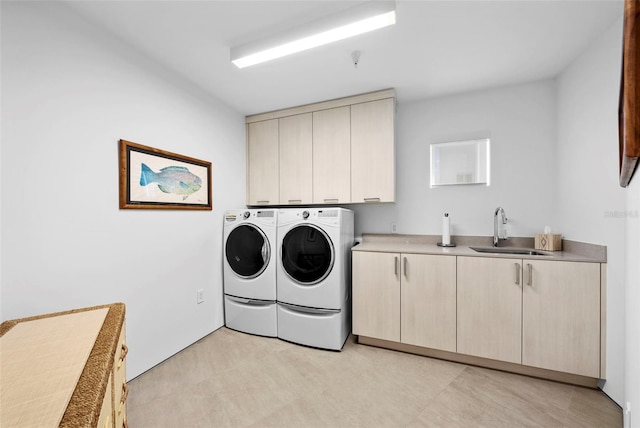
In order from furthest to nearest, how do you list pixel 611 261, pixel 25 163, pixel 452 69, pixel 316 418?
1. pixel 452 69
2. pixel 611 261
3. pixel 316 418
4. pixel 25 163

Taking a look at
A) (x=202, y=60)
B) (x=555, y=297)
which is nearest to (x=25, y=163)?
(x=202, y=60)

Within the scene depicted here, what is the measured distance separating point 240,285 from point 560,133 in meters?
3.36

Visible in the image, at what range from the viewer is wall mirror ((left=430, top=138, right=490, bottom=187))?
98.0 inches

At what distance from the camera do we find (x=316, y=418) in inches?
58.0

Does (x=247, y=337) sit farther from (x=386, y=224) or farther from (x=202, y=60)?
(x=202, y=60)

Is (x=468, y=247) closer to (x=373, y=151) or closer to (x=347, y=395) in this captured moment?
(x=373, y=151)

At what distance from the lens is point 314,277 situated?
2289 mm

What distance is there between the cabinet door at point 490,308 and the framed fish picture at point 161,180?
2.42 metres

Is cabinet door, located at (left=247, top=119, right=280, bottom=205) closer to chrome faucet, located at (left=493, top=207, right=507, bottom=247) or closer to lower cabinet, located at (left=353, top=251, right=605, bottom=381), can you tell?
lower cabinet, located at (left=353, top=251, right=605, bottom=381)

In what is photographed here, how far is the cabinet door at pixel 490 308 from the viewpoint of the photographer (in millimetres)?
1829

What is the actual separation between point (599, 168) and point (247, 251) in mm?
2945

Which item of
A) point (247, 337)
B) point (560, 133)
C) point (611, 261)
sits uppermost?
point (560, 133)

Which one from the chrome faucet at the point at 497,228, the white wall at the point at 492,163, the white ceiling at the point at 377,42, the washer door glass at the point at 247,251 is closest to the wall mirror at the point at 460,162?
the white wall at the point at 492,163

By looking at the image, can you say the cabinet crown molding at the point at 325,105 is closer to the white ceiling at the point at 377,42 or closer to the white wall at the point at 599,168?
the white ceiling at the point at 377,42
